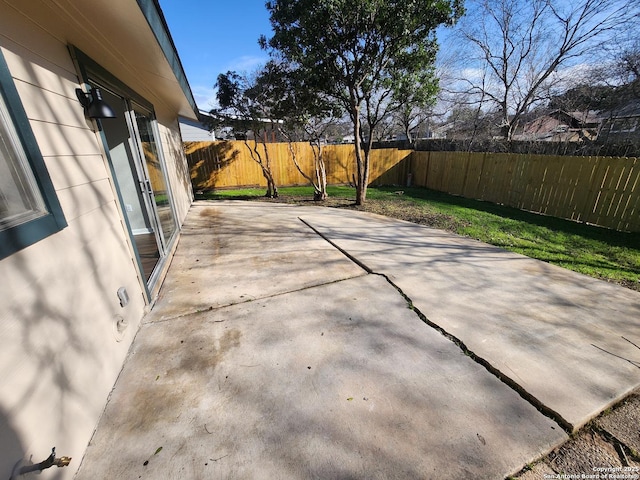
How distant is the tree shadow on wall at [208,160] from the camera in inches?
410

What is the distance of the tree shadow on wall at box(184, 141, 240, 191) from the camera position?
10.4 metres

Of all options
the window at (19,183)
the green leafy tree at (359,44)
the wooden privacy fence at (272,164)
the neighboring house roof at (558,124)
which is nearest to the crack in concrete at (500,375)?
the window at (19,183)

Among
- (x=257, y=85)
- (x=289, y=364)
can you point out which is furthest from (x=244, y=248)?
(x=257, y=85)

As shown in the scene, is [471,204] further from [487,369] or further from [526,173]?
[487,369]

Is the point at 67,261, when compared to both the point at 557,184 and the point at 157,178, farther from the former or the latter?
the point at 557,184

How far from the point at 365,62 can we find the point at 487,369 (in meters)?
6.48

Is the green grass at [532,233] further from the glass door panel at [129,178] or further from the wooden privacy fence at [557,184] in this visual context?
the glass door panel at [129,178]

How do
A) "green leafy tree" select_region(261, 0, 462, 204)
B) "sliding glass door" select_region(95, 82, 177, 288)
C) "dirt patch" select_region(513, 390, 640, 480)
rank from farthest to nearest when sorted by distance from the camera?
1. "green leafy tree" select_region(261, 0, 462, 204)
2. "sliding glass door" select_region(95, 82, 177, 288)
3. "dirt patch" select_region(513, 390, 640, 480)

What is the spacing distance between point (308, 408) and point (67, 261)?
5.01ft

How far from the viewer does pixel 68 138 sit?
1.60 metres

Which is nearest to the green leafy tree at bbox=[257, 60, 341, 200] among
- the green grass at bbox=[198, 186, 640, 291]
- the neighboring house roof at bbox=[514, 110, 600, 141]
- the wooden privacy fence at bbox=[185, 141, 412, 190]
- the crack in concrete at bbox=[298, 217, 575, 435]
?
the green grass at bbox=[198, 186, 640, 291]

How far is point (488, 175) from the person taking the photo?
8.27 meters

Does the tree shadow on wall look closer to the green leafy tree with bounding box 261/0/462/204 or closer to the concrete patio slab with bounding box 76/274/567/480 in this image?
the green leafy tree with bounding box 261/0/462/204

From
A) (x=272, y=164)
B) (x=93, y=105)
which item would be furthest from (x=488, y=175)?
(x=93, y=105)
